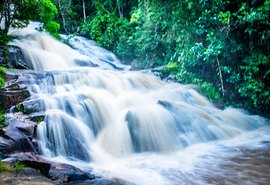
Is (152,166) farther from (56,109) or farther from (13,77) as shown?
(13,77)

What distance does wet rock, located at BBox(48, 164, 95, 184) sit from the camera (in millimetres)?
4133

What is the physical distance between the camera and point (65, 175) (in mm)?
4242

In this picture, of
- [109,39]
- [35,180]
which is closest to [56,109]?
[35,180]

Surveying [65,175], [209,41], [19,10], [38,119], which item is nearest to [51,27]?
[19,10]

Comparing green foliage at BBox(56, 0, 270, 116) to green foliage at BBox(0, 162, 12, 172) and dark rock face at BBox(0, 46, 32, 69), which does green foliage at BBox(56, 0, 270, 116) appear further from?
green foliage at BBox(0, 162, 12, 172)

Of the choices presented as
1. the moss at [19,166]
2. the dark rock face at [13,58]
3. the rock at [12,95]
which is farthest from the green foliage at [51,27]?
the moss at [19,166]

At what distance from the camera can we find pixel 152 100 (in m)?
8.82

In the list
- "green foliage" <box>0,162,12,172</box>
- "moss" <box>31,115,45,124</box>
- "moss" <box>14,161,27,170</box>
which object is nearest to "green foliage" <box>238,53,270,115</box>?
"moss" <box>31,115,45,124</box>

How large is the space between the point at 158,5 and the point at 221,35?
301cm

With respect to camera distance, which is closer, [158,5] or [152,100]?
[152,100]

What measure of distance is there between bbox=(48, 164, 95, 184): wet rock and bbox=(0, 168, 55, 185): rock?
1.25 feet

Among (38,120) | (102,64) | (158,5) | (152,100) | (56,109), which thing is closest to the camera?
(38,120)

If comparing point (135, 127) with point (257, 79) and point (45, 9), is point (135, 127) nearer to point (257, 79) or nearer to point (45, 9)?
point (257, 79)

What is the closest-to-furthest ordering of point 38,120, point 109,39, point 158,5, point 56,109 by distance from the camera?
point 38,120 < point 56,109 < point 158,5 < point 109,39
